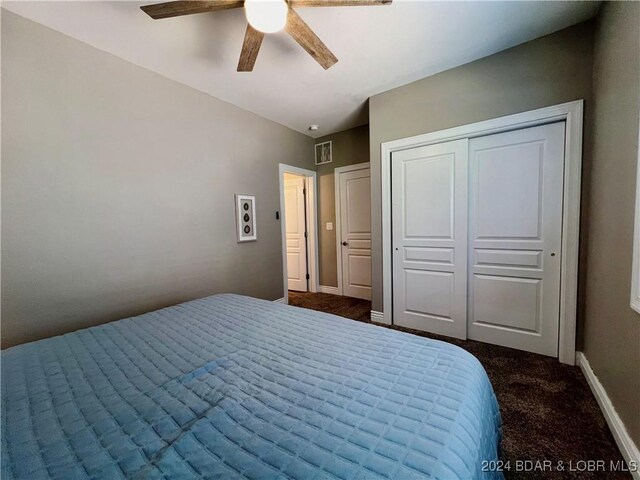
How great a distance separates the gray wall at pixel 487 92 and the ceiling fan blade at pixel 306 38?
1081 mm

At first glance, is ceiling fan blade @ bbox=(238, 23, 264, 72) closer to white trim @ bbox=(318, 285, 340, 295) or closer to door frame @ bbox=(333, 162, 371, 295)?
door frame @ bbox=(333, 162, 371, 295)

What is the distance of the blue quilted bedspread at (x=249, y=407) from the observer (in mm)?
557

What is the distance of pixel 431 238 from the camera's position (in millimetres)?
2480

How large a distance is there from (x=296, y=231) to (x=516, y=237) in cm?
309

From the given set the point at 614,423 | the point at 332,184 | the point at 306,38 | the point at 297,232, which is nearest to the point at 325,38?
the point at 306,38

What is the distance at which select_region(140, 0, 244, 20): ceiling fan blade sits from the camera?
1285mm

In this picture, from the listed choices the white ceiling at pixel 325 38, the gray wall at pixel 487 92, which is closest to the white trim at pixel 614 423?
the gray wall at pixel 487 92

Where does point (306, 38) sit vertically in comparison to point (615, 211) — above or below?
above

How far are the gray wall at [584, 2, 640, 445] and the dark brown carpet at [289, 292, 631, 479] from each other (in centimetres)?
17

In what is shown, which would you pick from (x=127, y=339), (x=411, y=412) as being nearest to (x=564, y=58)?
(x=411, y=412)

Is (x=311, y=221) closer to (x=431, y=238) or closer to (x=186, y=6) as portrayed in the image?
(x=431, y=238)

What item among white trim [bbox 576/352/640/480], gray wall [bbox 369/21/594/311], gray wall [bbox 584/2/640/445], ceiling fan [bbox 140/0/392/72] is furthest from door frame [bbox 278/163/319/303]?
white trim [bbox 576/352/640/480]

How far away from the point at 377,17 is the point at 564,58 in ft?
4.85

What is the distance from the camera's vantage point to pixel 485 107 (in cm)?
211
